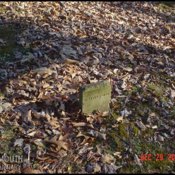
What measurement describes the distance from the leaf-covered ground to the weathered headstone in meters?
0.15

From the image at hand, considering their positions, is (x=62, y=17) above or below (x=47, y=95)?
above

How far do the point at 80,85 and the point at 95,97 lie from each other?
2.94 ft

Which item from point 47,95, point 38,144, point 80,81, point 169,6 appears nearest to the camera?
point 38,144

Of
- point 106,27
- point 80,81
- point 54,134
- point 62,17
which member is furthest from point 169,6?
point 54,134

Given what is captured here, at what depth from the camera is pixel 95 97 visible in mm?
5734

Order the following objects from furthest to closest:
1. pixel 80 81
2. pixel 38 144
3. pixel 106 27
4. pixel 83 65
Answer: pixel 106 27
pixel 83 65
pixel 80 81
pixel 38 144

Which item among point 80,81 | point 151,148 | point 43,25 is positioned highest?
point 43,25

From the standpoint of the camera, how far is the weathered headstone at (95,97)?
5.57 metres

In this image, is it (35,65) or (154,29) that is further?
(154,29)

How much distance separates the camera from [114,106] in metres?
6.17

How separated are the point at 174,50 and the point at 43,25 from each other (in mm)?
3463

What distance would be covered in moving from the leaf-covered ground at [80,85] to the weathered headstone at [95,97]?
0.15m

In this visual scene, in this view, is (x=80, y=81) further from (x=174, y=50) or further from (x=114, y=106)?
(x=174, y=50)

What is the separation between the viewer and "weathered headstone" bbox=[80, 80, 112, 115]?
5568 mm
